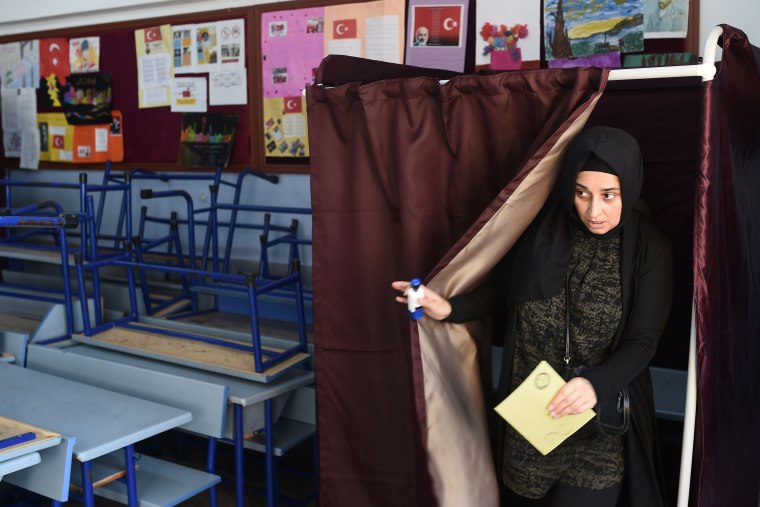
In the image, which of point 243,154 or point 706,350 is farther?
point 243,154

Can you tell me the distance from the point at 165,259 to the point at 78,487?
1.84m

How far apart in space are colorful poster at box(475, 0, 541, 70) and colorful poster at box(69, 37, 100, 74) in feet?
7.95

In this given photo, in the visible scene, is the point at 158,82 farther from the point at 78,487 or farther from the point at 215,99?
the point at 78,487

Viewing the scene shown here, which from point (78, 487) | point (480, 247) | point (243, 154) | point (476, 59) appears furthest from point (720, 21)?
point (78, 487)

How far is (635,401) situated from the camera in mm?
1604

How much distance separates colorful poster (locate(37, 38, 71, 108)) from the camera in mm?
4488

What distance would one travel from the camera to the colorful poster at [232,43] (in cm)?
376

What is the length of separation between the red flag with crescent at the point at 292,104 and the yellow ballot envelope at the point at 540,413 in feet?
7.86

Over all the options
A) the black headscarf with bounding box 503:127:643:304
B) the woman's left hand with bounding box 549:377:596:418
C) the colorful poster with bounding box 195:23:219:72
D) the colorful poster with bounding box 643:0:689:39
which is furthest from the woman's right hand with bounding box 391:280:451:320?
the colorful poster with bounding box 195:23:219:72

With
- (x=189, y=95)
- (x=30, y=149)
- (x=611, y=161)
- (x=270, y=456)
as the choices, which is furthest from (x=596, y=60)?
(x=30, y=149)

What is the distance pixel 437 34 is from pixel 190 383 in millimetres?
1745

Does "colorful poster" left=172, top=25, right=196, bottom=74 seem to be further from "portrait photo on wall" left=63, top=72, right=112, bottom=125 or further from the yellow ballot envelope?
the yellow ballot envelope

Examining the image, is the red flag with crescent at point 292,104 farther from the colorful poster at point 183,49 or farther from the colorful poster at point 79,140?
the colorful poster at point 79,140

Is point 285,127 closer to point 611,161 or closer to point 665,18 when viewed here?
point 665,18
